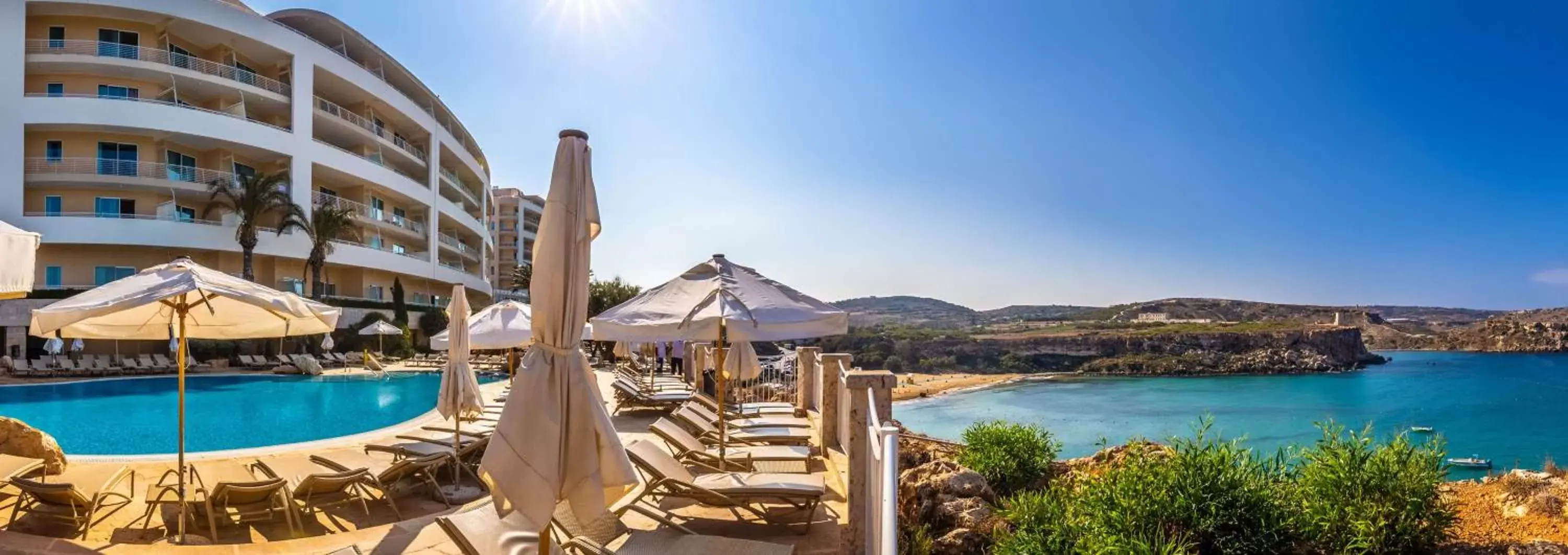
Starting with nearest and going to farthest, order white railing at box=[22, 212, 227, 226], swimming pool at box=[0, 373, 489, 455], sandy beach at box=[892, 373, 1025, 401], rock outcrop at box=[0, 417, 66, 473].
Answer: rock outcrop at box=[0, 417, 66, 473] < swimming pool at box=[0, 373, 489, 455] < white railing at box=[22, 212, 227, 226] < sandy beach at box=[892, 373, 1025, 401]

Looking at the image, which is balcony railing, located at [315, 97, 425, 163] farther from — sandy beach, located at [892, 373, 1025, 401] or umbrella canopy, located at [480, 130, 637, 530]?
umbrella canopy, located at [480, 130, 637, 530]

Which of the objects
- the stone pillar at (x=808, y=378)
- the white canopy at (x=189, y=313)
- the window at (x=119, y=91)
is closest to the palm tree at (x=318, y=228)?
the window at (x=119, y=91)

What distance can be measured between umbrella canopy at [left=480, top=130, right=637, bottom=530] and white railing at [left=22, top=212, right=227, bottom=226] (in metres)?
34.8

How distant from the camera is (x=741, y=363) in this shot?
33.6 feet

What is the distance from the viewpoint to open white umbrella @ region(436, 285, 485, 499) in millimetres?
7109

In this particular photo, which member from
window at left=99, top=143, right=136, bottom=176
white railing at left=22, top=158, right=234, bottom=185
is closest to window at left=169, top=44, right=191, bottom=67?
window at left=99, top=143, right=136, bottom=176

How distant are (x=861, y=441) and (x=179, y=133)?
117 feet

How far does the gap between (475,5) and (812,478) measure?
9.46 metres

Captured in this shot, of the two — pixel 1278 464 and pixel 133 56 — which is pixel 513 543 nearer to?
pixel 1278 464

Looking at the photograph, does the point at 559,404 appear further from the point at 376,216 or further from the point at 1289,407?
the point at 1289,407

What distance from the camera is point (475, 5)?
36.3 feet

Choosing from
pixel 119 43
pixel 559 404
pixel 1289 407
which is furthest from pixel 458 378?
pixel 1289 407

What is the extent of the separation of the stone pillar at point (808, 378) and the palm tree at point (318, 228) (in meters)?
28.7

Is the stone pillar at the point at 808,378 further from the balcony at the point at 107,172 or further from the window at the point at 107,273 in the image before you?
the window at the point at 107,273
